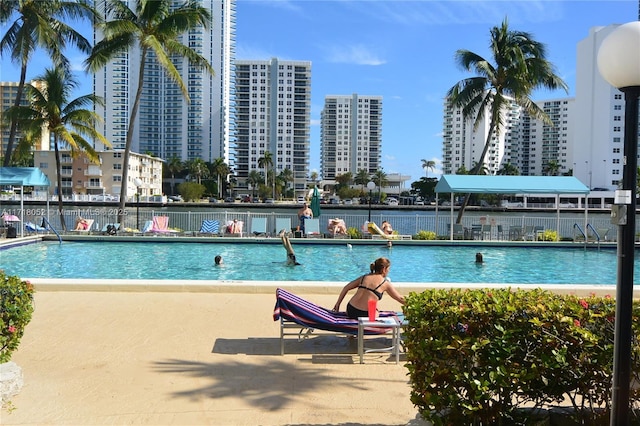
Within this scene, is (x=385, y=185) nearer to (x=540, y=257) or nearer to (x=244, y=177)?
(x=244, y=177)

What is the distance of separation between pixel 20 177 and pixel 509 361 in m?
21.2

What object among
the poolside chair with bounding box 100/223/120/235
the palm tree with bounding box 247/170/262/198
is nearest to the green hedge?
the poolside chair with bounding box 100/223/120/235

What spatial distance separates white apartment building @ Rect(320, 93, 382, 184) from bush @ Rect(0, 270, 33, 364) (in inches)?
6995

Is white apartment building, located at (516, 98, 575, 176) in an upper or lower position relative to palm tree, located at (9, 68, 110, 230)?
upper

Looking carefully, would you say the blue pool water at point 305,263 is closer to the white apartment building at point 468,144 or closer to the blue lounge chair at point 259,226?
the blue lounge chair at point 259,226

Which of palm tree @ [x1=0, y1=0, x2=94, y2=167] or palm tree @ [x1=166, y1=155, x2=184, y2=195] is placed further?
palm tree @ [x1=166, y1=155, x2=184, y2=195]

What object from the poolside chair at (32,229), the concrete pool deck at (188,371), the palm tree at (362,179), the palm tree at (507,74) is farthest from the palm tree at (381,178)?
the concrete pool deck at (188,371)

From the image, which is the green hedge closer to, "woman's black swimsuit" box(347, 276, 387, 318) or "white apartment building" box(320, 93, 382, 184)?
"woman's black swimsuit" box(347, 276, 387, 318)

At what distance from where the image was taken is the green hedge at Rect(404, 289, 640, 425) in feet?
11.2

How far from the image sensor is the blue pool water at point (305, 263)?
13.8 meters

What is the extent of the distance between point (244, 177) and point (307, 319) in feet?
500

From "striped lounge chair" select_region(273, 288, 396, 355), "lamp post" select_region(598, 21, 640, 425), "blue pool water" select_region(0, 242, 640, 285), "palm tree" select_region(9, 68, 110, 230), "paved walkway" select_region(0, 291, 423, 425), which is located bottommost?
"blue pool water" select_region(0, 242, 640, 285)

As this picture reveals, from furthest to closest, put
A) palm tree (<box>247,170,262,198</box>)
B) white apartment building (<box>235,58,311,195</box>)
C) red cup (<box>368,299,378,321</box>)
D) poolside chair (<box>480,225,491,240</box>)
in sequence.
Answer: white apartment building (<box>235,58,311,195</box>) → palm tree (<box>247,170,262,198</box>) → poolside chair (<box>480,225,491,240</box>) → red cup (<box>368,299,378,321</box>)

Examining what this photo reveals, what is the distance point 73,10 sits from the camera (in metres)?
23.7
